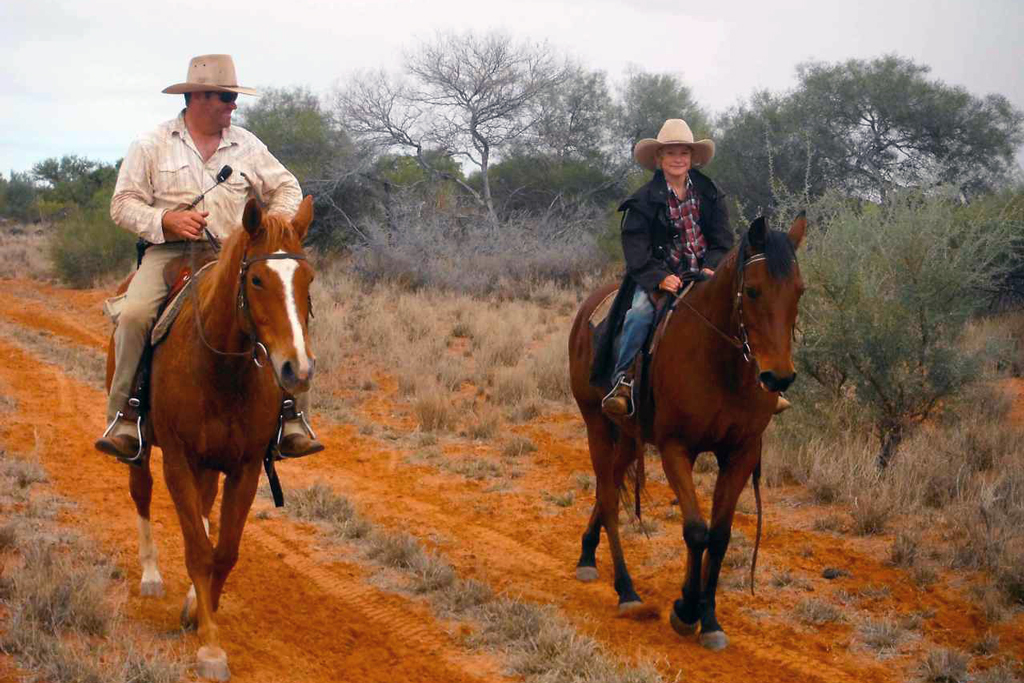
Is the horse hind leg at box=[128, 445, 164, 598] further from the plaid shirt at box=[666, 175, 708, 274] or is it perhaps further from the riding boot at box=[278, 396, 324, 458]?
the plaid shirt at box=[666, 175, 708, 274]

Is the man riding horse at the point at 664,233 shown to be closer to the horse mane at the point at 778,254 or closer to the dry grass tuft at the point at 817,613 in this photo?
the horse mane at the point at 778,254

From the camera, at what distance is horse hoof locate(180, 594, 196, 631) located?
213 inches

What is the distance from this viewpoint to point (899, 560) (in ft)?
22.4

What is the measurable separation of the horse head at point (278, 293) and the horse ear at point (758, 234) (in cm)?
231

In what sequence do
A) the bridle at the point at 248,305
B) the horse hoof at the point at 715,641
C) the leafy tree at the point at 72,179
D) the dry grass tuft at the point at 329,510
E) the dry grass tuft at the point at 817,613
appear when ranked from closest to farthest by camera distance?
the bridle at the point at 248,305 → the horse hoof at the point at 715,641 → the dry grass tuft at the point at 817,613 → the dry grass tuft at the point at 329,510 → the leafy tree at the point at 72,179

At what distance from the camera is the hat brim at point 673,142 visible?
6512 mm

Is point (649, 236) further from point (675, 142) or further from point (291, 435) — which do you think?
point (291, 435)

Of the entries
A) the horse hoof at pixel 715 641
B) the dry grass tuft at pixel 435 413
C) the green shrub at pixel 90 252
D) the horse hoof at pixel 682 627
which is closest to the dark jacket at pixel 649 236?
the horse hoof at pixel 682 627

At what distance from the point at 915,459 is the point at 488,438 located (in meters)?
4.43

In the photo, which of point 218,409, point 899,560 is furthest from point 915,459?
point 218,409

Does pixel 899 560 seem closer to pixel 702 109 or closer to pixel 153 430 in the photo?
pixel 153 430

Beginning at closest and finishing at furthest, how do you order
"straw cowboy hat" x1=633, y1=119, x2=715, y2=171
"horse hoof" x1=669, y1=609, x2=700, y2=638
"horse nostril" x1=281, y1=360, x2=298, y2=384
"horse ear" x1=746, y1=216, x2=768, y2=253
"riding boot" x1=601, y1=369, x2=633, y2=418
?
"horse nostril" x1=281, y1=360, x2=298, y2=384, "horse ear" x1=746, y1=216, x2=768, y2=253, "horse hoof" x1=669, y1=609, x2=700, y2=638, "riding boot" x1=601, y1=369, x2=633, y2=418, "straw cowboy hat" x1=633, y1=119, x2=715, y2=171

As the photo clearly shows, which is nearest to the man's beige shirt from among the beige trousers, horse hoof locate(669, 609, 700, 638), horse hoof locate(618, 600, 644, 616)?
the beige trousers

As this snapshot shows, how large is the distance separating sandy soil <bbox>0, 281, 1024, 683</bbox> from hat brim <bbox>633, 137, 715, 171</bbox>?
2361 millimetres
